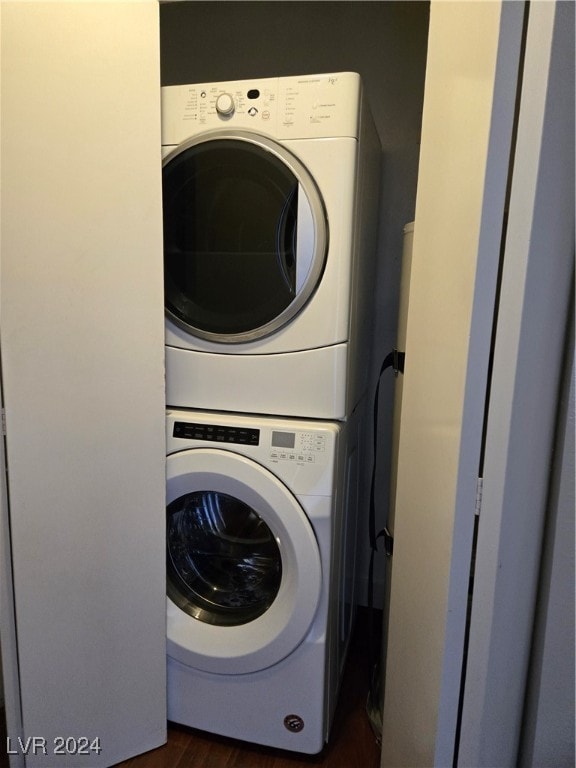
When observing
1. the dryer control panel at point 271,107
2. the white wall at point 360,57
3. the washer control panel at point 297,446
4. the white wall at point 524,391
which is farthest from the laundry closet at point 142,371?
the white wall at point 360,57

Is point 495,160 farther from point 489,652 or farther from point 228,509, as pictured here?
point 228,509

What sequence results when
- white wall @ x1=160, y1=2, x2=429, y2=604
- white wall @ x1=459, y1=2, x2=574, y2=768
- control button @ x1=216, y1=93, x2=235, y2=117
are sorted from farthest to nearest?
1. white wall @ x1=160, y1=2, x2=429, y2=604
2. control button @ x1=216, y1=93, x2=235, y2=117
3. white wall @ x1=459, y1=2, x2=574, y2=768

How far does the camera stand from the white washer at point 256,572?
1.24m

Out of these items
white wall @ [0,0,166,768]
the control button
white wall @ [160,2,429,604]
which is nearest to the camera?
white wall @ [0,0,166,768]

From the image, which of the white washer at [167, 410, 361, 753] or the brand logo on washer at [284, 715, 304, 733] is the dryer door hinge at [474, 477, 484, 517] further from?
the brand logo on washer at [284, 715, 304, 733]

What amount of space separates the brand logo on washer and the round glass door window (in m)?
0.30

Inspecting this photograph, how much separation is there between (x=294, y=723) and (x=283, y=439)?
795 millimetres

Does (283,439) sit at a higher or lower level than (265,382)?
lower

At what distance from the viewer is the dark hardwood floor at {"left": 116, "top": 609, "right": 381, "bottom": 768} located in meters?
1.36

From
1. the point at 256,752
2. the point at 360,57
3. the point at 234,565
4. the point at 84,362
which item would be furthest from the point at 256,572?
the point at 360,57

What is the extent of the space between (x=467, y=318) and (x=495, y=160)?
22 centimetres

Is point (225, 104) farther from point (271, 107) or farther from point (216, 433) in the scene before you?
point (216, 433)

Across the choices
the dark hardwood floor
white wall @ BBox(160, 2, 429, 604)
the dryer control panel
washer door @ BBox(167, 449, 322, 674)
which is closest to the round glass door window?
washer door @ BBox(167, 449, 322, 674)

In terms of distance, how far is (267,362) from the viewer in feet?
4.17
